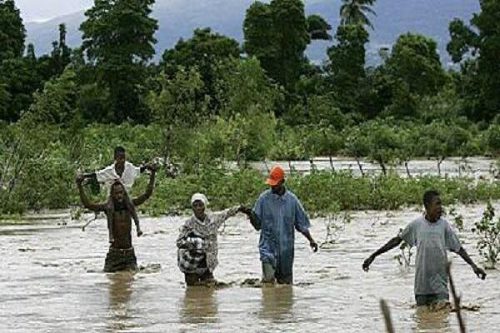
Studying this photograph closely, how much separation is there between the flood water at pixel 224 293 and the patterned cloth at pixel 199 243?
25 cm

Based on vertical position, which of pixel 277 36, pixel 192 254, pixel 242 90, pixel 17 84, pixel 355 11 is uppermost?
pixel 355 11

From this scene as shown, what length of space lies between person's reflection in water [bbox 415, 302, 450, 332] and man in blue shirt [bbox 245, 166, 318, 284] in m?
1.69

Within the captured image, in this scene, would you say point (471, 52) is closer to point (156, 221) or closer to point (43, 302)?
point (156, 221)

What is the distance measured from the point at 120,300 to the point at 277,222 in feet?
5.62

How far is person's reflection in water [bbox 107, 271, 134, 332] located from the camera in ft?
31.9

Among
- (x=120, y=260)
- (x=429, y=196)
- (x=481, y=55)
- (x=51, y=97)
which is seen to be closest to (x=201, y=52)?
(x=481, y=55)

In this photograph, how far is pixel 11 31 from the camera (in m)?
58.8

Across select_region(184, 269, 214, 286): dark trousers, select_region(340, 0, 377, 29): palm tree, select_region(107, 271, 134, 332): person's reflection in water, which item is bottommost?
select_region(107, 271, 134, 332): person's reflection in water

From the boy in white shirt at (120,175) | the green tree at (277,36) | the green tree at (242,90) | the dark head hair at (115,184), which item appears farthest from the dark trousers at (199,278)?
the green tree at (277,36)

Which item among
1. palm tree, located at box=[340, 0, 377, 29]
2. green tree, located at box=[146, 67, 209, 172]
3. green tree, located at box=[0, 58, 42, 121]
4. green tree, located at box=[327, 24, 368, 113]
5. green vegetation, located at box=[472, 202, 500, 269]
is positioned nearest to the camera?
A: green vegetation, located at box=[472, 202, 500, 269]

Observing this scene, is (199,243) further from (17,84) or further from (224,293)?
(17,84)

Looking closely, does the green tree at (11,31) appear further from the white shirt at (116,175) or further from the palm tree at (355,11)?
the white shirt at (116,175)

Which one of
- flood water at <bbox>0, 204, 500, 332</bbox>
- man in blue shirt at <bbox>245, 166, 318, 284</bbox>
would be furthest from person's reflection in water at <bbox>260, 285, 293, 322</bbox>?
man in blue shirt at <bbox>245, 166, 318, 284</bbox>

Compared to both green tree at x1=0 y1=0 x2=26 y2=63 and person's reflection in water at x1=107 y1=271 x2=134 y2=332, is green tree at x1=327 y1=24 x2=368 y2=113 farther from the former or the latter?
person's reflection in water at x1=107 y1=271 x2=134 y2=332
